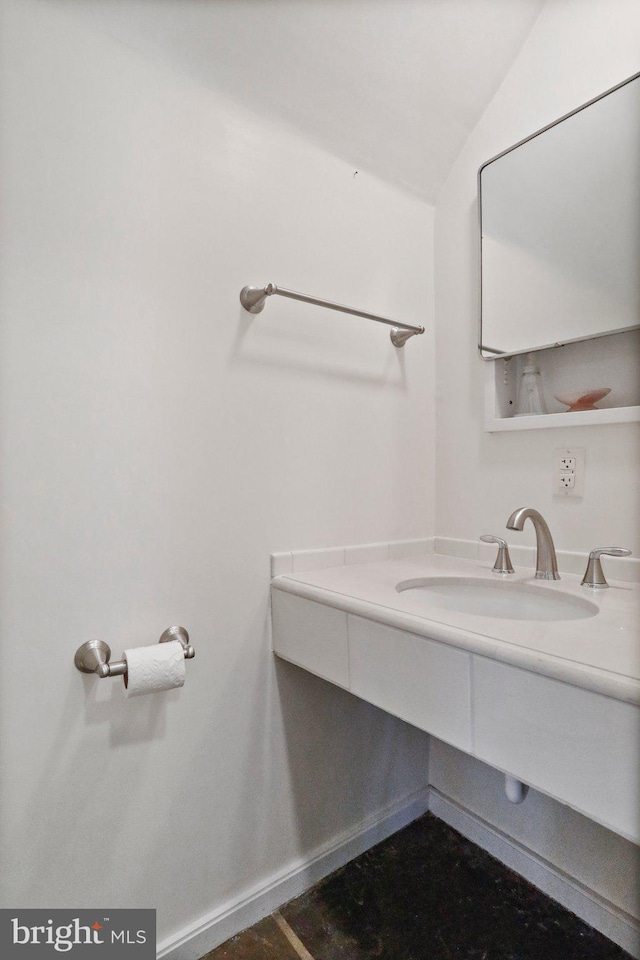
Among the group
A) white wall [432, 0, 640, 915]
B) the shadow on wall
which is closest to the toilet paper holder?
the shadow on wall

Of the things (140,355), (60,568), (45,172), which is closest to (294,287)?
(140,355)

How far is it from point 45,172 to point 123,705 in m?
1.01

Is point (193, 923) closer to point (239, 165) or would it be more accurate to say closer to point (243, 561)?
point (243, 561)

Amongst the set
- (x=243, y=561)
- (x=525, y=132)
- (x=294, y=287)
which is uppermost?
(x=525, y=132)

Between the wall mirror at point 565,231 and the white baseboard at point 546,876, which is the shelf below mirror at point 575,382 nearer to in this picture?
the wall mirror at point 565,231

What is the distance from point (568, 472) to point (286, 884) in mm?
1216

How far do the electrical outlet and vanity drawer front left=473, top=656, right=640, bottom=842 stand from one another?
64 centimetres

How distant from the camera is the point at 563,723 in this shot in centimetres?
67

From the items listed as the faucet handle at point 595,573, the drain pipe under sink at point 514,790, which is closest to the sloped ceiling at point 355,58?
the faucet handle at point 595,573

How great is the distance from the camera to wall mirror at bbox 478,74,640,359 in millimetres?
1116

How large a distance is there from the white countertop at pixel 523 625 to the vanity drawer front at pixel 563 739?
2 cm

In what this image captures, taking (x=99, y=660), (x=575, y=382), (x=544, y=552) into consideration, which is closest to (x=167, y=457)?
(x=99, y=660)

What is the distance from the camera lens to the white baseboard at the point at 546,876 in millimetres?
1118

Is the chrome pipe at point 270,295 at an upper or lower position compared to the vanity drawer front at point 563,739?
upper
